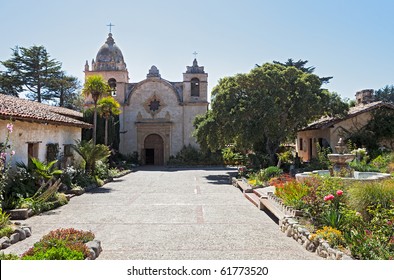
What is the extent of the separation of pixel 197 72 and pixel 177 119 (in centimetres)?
468

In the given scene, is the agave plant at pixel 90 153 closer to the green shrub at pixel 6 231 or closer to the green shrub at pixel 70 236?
the green shrub at pixel 6 231

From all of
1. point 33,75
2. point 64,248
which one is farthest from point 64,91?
point 64,248

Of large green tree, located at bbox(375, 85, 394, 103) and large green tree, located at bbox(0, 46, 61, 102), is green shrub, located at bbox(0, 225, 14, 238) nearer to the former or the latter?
large green tree, located at bbox(0, 46, 61, 102)

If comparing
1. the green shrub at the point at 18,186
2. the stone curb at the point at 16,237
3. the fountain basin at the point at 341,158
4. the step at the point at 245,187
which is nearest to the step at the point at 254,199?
the step at the point at 245,187

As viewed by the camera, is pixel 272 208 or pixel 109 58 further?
pixel 109 58

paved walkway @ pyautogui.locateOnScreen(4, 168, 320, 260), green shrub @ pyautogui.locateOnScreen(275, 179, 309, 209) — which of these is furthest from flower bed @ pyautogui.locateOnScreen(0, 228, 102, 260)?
green shrub @ pyautogui.locateOnScreen(275, 179, 309, 209)

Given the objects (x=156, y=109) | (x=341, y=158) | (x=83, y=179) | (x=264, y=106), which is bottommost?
(x=83, y=179)

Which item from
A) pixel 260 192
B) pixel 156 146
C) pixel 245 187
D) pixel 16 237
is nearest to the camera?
pixel 16 237

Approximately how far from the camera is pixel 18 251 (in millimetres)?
6328

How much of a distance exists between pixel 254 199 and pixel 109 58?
25187 millimetres

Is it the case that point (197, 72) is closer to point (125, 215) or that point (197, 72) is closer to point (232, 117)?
point (232, 117)

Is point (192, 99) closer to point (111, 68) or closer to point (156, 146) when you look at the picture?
point (156, 146)

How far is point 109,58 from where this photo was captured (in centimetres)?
3284

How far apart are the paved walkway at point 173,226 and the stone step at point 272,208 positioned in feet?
0.83
